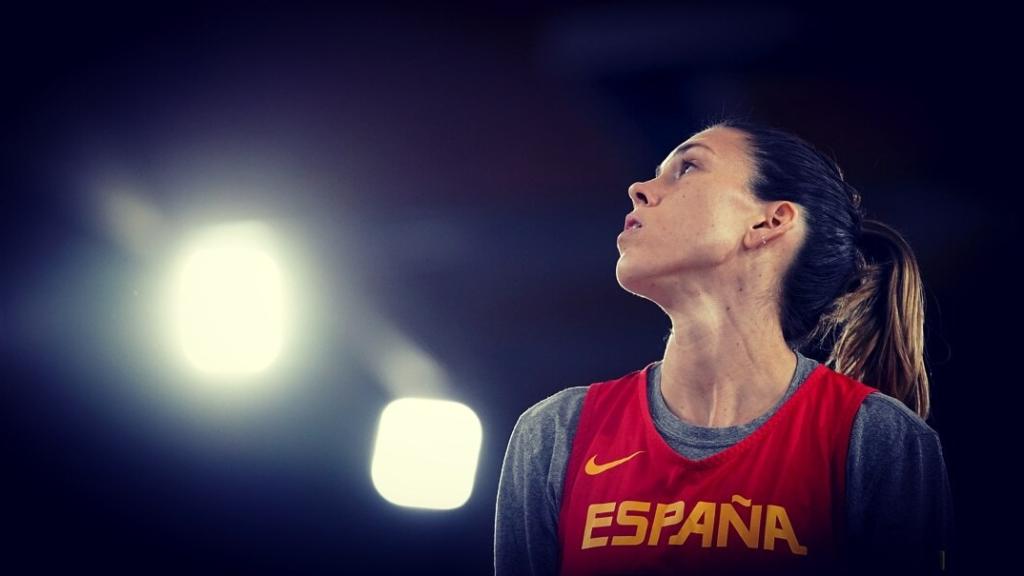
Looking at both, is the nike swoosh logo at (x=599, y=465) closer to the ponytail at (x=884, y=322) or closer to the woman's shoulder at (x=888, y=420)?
the woman's shoulder at (x=888, y=420)

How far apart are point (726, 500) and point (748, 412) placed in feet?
0.62

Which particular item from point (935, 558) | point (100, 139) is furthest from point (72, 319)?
point (935, 558)

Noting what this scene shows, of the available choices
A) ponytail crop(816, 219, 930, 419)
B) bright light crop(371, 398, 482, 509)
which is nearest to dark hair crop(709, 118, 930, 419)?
ponytail crop(816, 219, 930, 419)

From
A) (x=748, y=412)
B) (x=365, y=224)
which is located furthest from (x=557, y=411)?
(x=365, y=224)

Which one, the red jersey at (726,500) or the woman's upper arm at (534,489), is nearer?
the red jersey at (726,500)

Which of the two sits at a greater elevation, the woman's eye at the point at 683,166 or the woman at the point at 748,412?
the woman's eye at the point at 683,166

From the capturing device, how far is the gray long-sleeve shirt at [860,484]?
112 cm

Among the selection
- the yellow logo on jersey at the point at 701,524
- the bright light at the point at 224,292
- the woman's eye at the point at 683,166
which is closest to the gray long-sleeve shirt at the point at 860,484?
the yellow logo on jersey at the point at 701,524

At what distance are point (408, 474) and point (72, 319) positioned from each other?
1.15 metres

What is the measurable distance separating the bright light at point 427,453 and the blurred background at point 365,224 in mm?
35

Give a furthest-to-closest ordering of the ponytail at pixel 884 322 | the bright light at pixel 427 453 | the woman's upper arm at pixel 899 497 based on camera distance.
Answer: the bright light at pixel 427 453, the ponytail at pixel 884 322, the woman's upper arm at pixel 899 497

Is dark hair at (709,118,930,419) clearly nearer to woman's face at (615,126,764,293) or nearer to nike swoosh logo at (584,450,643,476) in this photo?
woman's face at (615,126,764,293)

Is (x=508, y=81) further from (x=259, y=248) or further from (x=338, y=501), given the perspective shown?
(x=338, y=501)

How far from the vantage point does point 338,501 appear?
2621mm
